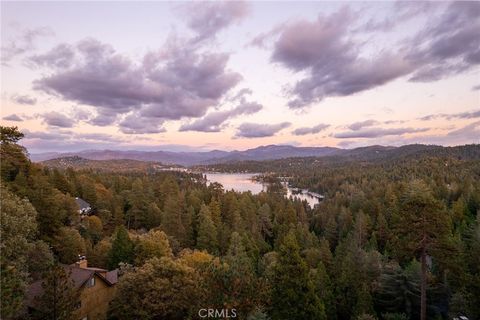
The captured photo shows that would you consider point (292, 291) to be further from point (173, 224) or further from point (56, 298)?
point (173, 224)

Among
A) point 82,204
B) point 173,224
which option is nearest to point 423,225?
point 173,224

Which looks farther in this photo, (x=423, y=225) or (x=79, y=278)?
(x=79, y=278)

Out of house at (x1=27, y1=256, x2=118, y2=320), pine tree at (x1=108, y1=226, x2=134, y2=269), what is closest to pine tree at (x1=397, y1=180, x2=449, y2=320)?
house at (x1=27, y1=256, x2=118, y2=320)

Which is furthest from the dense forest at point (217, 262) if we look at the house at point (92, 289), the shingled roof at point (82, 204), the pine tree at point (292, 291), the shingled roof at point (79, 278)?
the shingled roof at point (82, 204)

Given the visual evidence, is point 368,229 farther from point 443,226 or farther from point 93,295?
point 93,295

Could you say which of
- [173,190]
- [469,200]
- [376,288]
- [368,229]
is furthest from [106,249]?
[469,200]

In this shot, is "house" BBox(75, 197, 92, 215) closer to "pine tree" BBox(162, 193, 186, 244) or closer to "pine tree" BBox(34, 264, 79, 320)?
"pine tree" BBox(162, 193, 186, 244)

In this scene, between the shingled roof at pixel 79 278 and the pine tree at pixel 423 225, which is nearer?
the shingled roof at pixel 79 278

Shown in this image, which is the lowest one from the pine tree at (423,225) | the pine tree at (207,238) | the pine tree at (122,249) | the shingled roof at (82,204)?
the pine tree at (207,238)

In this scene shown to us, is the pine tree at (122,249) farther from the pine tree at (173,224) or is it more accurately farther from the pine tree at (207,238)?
the pine tree at (207,238)
